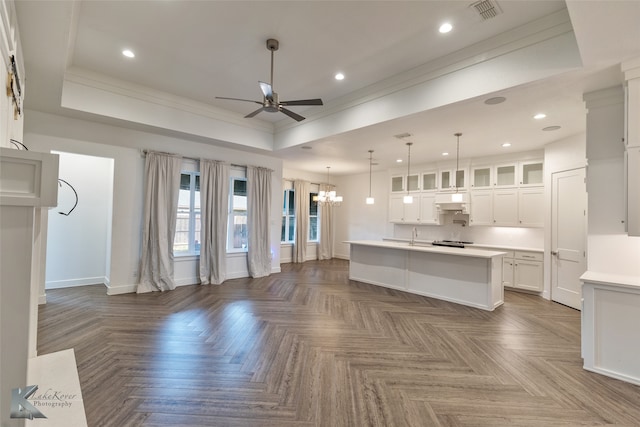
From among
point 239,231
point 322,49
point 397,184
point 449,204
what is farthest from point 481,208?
point 239,231

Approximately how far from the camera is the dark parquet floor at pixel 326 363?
2.10 metres

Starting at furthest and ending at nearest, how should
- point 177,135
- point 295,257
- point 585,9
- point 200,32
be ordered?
point 295,257, point 177,135, point 200,32, point 585,9

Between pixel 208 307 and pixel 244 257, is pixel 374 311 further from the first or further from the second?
pixel 244 257

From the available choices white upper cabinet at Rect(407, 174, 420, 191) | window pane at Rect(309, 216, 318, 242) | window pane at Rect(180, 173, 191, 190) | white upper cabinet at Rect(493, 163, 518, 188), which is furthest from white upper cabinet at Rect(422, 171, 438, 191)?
window pane at Rect(180, 173, 191, 190)

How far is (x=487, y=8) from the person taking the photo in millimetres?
2701

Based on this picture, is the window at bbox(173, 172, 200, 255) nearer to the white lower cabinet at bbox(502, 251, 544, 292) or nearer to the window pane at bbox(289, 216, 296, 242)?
the window pane at bbox(289, 216, 296, 242)

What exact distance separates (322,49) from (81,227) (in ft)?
18.5

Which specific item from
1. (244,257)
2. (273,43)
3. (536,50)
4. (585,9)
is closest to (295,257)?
(244,257)

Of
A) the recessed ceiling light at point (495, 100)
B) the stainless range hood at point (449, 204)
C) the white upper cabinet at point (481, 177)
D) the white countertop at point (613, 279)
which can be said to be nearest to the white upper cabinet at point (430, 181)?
the stainless range hood at point (449, 204)

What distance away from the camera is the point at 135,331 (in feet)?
11.2

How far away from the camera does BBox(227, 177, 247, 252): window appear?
650 cm

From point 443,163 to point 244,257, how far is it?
5.39 meters

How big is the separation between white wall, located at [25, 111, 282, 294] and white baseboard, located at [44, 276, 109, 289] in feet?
2.02

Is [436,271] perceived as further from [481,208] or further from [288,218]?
[288,218]
